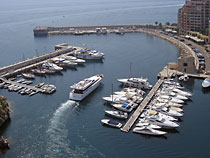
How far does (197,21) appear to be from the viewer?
10031 cm

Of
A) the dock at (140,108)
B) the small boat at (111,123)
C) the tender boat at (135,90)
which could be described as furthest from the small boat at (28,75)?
the dock at (140,108)

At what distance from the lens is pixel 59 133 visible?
39094 millimetres

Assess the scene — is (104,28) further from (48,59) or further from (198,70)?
(198,70)

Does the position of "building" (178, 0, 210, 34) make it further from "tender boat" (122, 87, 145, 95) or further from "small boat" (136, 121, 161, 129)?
"small boat" (136, 121, 161, 129)

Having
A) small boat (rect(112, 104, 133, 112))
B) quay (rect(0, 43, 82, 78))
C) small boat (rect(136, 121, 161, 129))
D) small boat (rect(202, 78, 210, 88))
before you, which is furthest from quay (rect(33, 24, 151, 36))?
small boat (rect(136, 121, 161, 129))

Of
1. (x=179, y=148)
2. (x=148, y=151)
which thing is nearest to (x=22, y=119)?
(x=148, y=151)

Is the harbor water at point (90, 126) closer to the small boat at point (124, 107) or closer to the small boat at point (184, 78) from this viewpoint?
the small boat at point (184, 78)

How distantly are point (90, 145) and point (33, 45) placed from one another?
256ft

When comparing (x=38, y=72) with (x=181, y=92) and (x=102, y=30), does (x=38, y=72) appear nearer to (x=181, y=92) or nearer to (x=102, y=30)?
(x=181, y=92)

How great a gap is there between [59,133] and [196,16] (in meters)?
81.0

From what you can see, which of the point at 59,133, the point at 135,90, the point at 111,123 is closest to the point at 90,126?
the point at 111,123

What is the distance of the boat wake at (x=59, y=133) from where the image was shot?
114 ft

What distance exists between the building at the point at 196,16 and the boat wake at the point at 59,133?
70.7m

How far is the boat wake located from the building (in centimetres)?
7072
